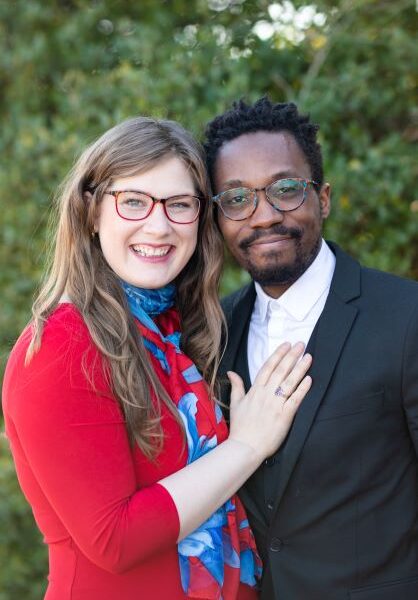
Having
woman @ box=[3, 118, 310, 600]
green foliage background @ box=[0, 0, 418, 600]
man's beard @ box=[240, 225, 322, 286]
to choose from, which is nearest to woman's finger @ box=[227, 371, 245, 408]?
woman @ box=[3, 118, 310, 600]

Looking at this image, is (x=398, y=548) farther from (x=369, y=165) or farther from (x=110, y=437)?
(x=369, y=165)

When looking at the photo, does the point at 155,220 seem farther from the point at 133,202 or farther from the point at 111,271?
the point at 111,271

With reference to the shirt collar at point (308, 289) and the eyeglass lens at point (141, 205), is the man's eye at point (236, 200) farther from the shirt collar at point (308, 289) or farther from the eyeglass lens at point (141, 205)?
the shirt collar at point (308, 289)

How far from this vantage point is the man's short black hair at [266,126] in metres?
Result: 2.67

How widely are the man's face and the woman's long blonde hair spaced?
12 cm

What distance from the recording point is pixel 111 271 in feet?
8.14

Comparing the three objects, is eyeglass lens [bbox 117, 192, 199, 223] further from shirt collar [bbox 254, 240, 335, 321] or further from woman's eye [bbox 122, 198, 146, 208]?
shirt collar [bbox 254, 240, 335, 321]

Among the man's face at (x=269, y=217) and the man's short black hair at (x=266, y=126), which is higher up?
the man's short black hair at (x=266, y=126)

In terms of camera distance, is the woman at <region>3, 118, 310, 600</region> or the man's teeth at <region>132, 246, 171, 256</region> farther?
the man's teeth at <region>132, 246, 171, 256</region>

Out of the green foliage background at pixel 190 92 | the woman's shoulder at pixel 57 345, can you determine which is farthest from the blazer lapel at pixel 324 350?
the green foliage background at pixel 190 92

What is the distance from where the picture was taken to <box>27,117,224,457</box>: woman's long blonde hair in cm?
224

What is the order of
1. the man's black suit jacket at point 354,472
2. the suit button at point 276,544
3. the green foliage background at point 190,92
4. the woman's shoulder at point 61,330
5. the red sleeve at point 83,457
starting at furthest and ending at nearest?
the green foliage background at point 190,92 → the suit button at point 276,544 → the man's black suit jacket at point 354,472 → the woman's shoulder at point 61,330 → the red sleeve at point 83,457

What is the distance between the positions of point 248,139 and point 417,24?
2729mm

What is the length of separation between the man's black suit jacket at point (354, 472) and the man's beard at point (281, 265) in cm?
28
